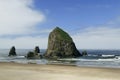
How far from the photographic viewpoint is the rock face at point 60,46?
349ft

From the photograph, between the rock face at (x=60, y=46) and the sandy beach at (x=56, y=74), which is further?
the rock face at (x=60, y=46)

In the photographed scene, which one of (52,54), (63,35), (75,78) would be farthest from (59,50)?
(75,78)

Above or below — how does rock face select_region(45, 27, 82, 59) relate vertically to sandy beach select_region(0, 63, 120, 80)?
above

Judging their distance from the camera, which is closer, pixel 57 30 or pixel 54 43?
pixel 54 43

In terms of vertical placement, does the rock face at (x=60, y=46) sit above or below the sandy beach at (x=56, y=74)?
above

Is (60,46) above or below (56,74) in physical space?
above

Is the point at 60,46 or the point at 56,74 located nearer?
the point at 56,74

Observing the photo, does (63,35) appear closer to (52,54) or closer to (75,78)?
(52,54)

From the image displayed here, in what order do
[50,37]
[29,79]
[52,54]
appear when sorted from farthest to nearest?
[50,37] → [52,54] → [29,79]

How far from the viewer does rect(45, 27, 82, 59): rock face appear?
349 ft

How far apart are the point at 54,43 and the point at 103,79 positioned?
8754 centimetres

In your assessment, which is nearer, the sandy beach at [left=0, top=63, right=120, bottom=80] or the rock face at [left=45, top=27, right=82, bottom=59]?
the sandy beach at [left=0, top=63, right=120, bottom=80]

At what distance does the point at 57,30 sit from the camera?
119m

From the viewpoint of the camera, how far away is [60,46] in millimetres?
110375
